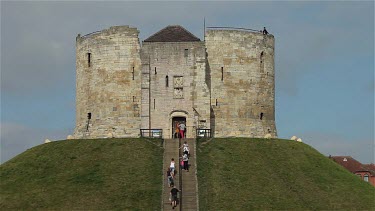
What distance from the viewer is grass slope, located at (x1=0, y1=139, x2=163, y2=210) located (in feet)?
134

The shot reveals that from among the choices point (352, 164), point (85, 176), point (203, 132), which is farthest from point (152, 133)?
point (352, 164)

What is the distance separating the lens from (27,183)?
44.5 metres

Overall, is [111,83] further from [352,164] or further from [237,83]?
[352,164]

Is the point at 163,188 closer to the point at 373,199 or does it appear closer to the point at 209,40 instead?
the point at 373,199

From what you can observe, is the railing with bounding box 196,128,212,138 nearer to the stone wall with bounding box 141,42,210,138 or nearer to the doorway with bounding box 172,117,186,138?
the stone wall with bounding box 141,42,210,138

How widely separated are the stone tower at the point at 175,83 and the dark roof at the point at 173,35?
0.23 feet

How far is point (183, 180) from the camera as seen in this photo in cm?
4341

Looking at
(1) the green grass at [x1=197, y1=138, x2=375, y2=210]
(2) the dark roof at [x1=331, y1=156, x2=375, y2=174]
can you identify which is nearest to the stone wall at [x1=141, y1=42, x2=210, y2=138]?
(1) the green grass at [x1=197, y1=138, x2=375, y2=210]

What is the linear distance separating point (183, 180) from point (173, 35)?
16465 mm

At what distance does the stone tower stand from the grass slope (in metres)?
5.78

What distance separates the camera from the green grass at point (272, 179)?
1628 inches

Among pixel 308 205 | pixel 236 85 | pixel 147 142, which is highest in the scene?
pixel 236 85

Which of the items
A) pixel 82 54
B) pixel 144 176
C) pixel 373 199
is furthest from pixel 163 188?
pixel 82 54

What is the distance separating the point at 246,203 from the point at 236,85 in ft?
57.0
